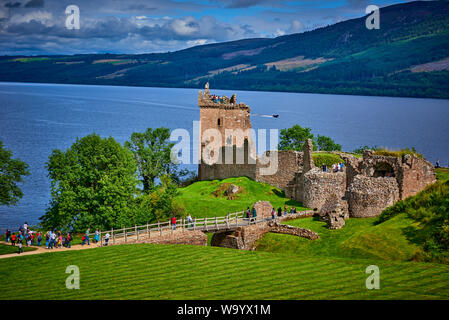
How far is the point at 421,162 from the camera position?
40.1 metres

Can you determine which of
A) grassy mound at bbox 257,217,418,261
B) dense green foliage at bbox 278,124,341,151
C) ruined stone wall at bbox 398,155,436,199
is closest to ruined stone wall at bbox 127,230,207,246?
grassy mound at bbox 257,217,418,261

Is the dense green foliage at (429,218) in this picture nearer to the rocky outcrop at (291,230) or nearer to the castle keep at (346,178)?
the castle keep at (346,178)

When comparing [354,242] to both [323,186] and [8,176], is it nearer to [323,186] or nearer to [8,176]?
[323,186]

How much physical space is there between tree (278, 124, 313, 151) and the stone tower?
529 inches

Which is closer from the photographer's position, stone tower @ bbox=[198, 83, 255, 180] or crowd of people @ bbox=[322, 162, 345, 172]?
crowd of people @ bbox=[322, 162, 345, 172]

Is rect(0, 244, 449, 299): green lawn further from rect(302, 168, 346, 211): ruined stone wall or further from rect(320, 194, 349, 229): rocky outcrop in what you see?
rect(302, 168, 346, 211): ruined stone wall

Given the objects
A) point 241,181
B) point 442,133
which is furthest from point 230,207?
point 442,133

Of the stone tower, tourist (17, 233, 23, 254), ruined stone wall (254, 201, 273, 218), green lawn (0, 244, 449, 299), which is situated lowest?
green lawn (0, 244, 449, 299)

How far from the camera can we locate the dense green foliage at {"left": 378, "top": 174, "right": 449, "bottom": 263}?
91.6ft

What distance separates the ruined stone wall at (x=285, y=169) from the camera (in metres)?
46.8

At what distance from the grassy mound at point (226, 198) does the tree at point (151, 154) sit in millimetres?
9414

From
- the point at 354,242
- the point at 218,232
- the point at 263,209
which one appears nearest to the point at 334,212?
the point at 354,242
